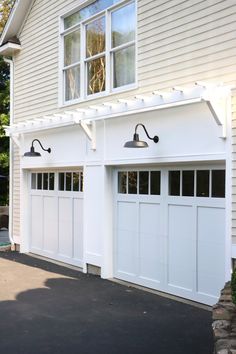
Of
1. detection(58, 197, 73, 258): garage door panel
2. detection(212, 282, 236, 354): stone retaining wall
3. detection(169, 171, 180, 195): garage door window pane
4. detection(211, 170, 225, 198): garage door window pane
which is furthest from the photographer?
detection(58, 197, 73, 258): garage door panel

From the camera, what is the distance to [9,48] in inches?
496

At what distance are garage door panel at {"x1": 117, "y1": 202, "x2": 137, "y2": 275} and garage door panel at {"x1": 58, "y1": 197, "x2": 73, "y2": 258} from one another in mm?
1906

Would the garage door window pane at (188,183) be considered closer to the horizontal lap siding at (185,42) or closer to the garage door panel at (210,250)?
the garage door panel at (210,250)

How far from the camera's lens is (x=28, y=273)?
997 centimetres

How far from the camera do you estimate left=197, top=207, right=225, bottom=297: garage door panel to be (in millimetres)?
7176

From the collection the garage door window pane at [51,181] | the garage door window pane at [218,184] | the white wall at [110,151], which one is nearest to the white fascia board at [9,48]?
the white wall at [110,151]

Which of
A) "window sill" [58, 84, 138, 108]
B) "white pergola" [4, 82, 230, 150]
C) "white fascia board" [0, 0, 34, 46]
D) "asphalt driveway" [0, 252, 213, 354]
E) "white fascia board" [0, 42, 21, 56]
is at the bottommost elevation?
"asphalt driveway" [0, 252, 213, 354]

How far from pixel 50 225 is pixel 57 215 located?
0.43 meters

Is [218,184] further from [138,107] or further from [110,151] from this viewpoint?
[110,151]

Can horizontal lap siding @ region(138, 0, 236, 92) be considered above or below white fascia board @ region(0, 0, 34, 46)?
below

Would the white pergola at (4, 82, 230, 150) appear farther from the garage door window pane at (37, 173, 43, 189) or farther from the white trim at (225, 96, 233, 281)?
the garage door window pane at (37, 173, 43, 189)

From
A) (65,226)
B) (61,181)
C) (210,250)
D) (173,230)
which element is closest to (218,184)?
(210,250)

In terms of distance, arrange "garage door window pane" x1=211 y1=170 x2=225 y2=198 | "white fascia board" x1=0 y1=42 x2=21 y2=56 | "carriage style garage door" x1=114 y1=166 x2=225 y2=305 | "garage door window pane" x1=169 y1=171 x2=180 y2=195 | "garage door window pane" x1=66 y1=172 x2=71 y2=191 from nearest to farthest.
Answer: "garage door window pane" x1=211 y1=170 x2=225 y2=198 → "carriage style garage door" x1=114 y1=166 x2=225 y2=305 → "garage door window pane" x1=169 y1=171 x2=180 y2=195 → "garage door window pane" x1=66 y1=172 x2=71 y2=191 → "white fascia board" x1=0 y1=42 x2=21 y2=56

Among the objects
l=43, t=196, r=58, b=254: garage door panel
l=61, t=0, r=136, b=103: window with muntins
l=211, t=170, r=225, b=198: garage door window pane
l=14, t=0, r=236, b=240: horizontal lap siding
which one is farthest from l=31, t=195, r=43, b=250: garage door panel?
l=211, t=170, r=225, b=198: garage door window pane
